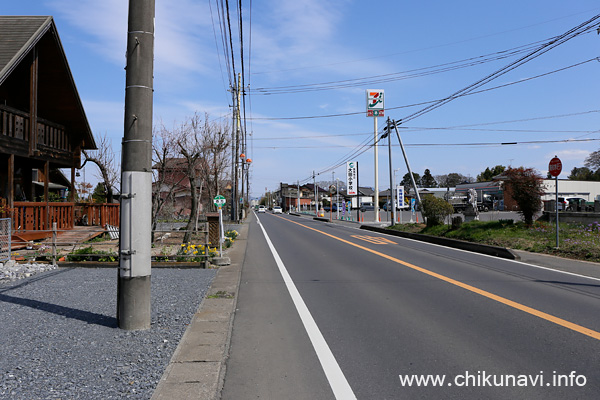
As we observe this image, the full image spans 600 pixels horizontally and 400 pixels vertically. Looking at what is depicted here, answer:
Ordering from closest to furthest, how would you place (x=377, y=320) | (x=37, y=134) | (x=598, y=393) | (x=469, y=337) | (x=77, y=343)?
(x=598, y=393)
(x=77, y=343)
(x=469, y=337)
(x=377, y=320)
(x=37, y=134)

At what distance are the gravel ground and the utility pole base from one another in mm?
120

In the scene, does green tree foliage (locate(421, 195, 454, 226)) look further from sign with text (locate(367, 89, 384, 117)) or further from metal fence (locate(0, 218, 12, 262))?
sign with text (locate(367, 89, 384, 117))

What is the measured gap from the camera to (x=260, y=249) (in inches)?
672

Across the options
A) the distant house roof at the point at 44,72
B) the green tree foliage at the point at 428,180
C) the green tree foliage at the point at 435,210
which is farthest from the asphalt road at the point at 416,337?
the green tree foliage at the point at 428,180

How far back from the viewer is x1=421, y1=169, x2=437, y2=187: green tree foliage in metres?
140

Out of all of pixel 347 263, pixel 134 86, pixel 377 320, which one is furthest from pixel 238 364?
pixel 347 263

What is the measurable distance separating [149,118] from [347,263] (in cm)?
805

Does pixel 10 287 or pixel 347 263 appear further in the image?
pixel 347 263

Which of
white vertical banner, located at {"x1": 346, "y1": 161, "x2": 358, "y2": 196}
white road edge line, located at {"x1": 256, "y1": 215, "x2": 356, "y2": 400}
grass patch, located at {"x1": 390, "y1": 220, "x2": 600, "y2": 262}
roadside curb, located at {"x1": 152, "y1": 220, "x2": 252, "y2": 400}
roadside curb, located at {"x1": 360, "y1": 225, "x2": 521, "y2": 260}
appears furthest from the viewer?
white vertical banner, located at {"x1": 346, "y1": 161, "x2": 358, "y2": 196}

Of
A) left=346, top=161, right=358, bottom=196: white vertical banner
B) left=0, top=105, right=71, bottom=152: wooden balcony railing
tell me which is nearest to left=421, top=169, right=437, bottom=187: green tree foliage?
left=346, top=161, right=358, bottom=196: white vertical banner

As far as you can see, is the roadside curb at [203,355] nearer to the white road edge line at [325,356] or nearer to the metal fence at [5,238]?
the white road edge line at [325,356]

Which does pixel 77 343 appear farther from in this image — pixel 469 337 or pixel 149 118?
A: pixel 469 337

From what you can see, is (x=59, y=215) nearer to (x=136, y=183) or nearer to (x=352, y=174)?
(x=136, y=183)

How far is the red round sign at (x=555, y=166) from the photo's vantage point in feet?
46.9
